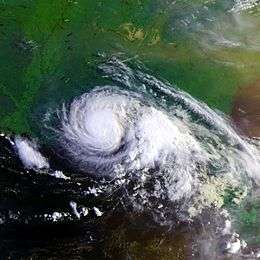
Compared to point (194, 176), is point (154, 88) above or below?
above

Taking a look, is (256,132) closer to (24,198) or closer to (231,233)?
(231,233)

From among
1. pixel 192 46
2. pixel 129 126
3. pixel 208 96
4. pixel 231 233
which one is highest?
pixel 192 46

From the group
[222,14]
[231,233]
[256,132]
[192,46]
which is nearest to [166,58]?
[192,46]

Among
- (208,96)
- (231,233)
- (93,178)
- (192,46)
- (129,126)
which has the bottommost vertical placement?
(231,233)

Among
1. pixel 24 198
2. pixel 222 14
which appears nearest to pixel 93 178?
pixel 24 198

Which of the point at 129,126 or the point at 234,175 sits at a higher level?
the point at 129,126

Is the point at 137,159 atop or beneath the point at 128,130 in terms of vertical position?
beneath

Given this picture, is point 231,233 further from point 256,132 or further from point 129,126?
point 129,126
